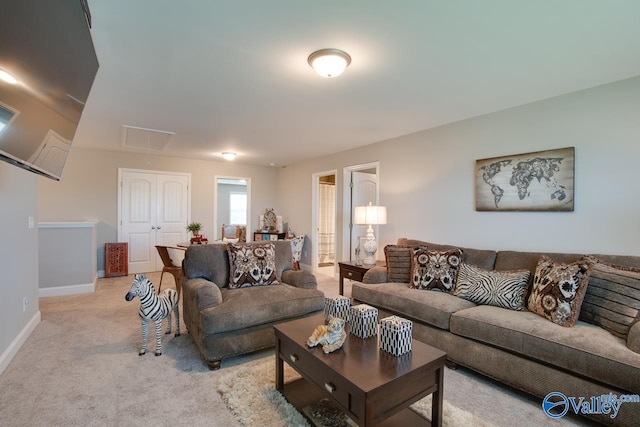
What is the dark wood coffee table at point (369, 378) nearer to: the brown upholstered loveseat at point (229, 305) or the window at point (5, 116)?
the brown upholstered loveseat at point (229, 305)

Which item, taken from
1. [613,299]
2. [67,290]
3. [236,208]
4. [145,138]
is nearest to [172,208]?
[145,138]

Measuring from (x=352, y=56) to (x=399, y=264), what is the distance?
218 centimetres

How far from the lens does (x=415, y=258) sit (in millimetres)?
3156

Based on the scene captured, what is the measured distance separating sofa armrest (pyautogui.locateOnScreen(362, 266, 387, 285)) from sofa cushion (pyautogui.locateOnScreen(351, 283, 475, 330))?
0.07m

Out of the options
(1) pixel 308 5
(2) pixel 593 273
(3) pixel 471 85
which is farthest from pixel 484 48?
(2) pixel 593 273

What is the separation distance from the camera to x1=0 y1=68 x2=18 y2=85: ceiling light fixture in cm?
88

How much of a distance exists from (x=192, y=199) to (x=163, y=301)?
4.09 meters

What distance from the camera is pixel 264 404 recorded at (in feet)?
6.11

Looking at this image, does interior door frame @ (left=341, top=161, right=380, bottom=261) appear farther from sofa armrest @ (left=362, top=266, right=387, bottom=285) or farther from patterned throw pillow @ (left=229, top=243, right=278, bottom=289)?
patterned throw pillow @ (left=229, top=243, right=278, bottom=289)

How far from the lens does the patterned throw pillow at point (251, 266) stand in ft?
9.50

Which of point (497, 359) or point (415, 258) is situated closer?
point (497, 359)

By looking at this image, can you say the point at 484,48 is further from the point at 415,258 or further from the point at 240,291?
the point at 240,291

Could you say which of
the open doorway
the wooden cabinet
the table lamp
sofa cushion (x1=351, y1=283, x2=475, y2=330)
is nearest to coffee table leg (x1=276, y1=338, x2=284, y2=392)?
sofa cushion (x1=351, y1=283, x2=475, y2=330)

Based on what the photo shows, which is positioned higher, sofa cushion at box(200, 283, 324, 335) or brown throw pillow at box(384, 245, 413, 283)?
brown throw pillow at box(384, 245, 413, 283)
